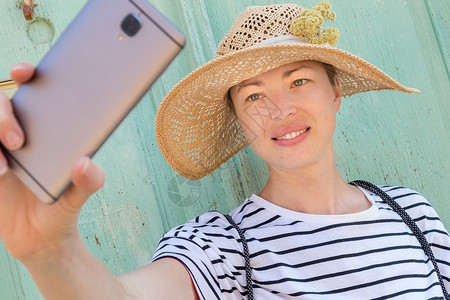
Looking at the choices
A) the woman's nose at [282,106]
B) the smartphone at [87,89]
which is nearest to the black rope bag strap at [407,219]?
the woman's nose at [282,106]

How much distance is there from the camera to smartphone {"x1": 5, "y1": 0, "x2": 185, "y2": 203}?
546mm

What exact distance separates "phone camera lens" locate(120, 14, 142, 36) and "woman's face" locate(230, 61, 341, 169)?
0.58 m

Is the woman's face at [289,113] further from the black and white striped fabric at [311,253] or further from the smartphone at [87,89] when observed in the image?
the smartphone at [87,89]

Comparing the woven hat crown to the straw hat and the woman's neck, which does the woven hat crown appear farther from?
the woman's neck

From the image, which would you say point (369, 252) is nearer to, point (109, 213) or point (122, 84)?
point (109, 213)

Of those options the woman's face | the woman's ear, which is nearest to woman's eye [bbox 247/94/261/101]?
the woman's face

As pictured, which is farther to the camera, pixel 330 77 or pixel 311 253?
pixel 330 77

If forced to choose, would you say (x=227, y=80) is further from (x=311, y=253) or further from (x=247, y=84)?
(x=311, y=253)

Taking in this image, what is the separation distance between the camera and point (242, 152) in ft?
4.32

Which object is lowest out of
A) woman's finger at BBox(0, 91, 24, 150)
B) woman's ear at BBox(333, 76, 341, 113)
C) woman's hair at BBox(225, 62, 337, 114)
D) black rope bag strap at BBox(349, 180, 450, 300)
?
black rope bag strap at BBox(349, 180, 450, 300)

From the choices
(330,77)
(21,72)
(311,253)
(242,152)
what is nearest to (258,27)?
(330,77)

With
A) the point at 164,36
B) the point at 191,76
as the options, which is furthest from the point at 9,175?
the point at 191,76

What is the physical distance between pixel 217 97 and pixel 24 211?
68 centimetres

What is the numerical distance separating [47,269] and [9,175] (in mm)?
121
